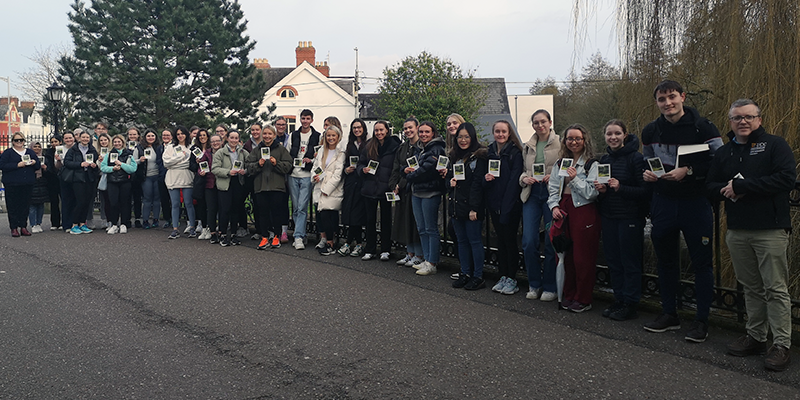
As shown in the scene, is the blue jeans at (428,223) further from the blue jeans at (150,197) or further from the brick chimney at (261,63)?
the brick chimney at (261,63)

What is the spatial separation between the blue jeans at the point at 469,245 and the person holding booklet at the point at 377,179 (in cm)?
173

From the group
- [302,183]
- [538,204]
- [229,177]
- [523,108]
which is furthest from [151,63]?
[523,108]

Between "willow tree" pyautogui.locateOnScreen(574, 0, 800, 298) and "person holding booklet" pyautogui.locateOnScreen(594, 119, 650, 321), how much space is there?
0.99 metres

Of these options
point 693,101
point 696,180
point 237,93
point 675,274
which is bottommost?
point 675,274

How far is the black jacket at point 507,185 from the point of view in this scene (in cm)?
688

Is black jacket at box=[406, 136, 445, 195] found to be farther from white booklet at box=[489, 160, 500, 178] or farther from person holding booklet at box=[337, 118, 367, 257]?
person holding booklet at box=[337, 118, 367, 257]

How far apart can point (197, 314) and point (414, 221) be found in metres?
3.40

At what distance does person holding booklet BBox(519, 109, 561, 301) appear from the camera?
6.63 m

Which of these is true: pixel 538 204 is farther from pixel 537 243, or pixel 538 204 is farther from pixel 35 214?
pixel 35 214

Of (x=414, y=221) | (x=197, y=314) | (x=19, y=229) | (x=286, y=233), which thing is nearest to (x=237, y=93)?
(x=19, y=229)

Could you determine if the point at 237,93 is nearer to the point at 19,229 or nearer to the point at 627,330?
the point at 19,229

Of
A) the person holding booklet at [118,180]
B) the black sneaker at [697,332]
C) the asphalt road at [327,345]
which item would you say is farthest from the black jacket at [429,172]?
the person holding booklet at [118,180]

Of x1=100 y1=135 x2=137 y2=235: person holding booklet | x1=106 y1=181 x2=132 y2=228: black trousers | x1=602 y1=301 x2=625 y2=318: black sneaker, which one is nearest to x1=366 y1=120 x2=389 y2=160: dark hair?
x1=602 y1=301 x2=625 y2=318: black sneaker

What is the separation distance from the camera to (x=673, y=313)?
5480 millimetres
